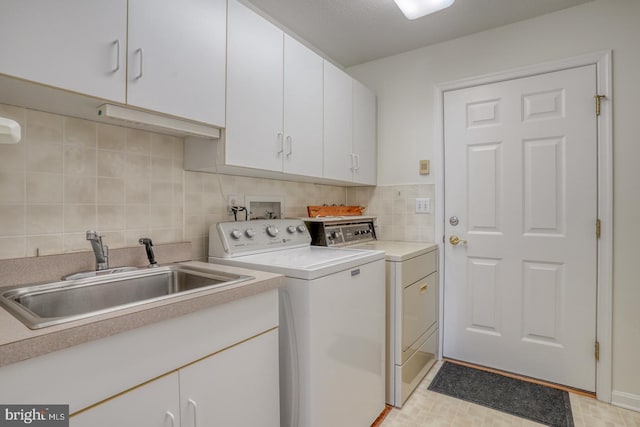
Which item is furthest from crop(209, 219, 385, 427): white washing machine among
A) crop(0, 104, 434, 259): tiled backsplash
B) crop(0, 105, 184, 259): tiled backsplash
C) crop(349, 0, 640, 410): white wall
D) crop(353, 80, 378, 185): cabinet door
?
crop(349, 0, 640, 410): white wall

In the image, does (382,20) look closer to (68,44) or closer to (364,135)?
(364,135)

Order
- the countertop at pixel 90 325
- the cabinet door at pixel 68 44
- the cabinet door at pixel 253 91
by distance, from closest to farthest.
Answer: the countertop at pixel 90 325 → the cabinet door at pixel 68 44 → the cabinet door at pixel 253 91

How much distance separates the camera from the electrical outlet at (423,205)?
2559mm

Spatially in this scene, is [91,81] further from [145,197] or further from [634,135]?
[634,135]

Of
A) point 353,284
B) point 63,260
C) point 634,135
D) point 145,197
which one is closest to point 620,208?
point 634,135

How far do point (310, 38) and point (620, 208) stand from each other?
2.27m

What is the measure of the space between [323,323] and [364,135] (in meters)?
1.65

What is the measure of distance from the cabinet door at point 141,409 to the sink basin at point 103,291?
0.73 ft

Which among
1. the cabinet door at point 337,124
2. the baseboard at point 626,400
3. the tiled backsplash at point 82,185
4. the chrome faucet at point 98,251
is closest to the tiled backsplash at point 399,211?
the cabinet door at point 337,124

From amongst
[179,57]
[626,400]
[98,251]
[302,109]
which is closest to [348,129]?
[302,109]

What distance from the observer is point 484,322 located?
238 cm

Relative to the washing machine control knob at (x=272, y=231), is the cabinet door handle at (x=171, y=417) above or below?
below

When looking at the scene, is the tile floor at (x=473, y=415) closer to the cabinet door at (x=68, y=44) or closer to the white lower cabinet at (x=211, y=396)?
the white lower cabinet at (x=211, y=396)


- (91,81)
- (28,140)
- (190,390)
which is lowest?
(190,390)
